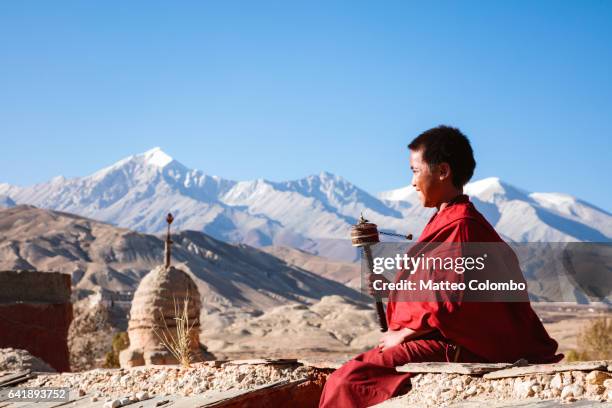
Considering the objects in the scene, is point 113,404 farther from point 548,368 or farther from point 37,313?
point 37,313

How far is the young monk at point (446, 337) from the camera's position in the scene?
4426 mm

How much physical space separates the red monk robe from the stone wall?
9.35 metres

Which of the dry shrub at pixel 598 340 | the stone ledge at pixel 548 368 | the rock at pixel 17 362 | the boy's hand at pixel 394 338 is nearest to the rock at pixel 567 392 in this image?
the stone ledge at pixel 548 368

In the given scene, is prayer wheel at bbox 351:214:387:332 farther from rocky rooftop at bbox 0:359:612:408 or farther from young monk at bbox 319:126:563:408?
rocky rooftop at bbox 0:359:612:408

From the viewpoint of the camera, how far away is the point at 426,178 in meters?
4.84

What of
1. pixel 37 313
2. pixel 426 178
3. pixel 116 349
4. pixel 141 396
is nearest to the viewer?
pixel 426 178

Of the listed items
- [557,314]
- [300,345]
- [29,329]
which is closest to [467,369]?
[29,329]

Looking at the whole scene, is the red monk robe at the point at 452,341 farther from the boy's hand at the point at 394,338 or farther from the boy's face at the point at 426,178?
the boy's face at the point at 426,178

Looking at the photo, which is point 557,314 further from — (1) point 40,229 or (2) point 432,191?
(2) point 432,191

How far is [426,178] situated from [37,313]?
9.62 meters

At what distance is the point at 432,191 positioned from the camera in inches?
191

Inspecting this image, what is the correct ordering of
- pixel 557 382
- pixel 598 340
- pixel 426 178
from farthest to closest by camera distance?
pixel 598 340 < pixel 426 178 < pixel 557 382

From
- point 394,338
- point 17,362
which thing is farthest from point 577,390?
point 17,362

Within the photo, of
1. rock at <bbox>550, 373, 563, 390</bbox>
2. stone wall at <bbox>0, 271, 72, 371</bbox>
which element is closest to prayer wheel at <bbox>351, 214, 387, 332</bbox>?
rock at <bbox>550, 373, 563, 390</bbox>
